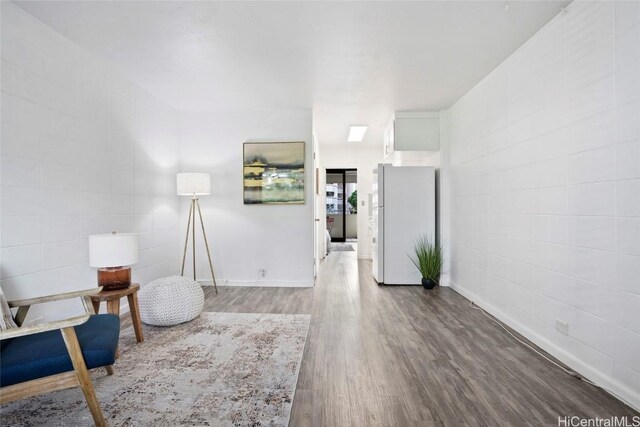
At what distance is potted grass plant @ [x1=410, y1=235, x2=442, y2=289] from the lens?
451cm

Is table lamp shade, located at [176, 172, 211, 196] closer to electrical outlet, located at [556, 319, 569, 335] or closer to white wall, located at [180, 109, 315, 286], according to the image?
white wall, located at [180, 109, 315, 286]

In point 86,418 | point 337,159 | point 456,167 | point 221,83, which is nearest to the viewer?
point 86,418

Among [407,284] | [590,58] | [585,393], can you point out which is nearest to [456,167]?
[407,284]

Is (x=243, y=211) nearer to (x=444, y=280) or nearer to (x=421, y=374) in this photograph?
(x=444, y=280)

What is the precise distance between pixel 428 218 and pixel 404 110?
1.64 metres

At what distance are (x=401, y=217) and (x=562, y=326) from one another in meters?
2.61

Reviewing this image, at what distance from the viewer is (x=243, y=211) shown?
4.74 m

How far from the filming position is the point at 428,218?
4805 millimetres

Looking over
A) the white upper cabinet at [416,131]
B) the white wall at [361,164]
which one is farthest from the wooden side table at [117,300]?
the white wall at [361,164]

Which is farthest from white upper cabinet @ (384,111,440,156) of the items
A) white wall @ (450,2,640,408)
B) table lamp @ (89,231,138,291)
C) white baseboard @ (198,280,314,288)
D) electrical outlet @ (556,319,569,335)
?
table lamp @ (89,231,138,291)

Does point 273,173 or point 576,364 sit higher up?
point 273,173

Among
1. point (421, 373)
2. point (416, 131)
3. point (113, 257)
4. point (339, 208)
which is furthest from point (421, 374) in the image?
point (339, 208)

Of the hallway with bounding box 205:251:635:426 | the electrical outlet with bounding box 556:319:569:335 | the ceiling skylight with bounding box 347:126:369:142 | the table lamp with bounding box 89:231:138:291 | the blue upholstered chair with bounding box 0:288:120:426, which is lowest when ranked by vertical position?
the hallway with bounding box 205:251:635:426

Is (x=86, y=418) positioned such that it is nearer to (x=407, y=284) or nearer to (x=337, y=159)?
(x=407, y=284)
